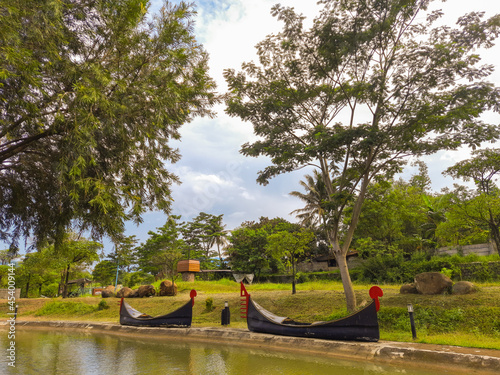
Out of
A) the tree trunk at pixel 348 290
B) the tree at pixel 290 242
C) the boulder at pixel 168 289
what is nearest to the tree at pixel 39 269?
the boulder at pixel 168 289

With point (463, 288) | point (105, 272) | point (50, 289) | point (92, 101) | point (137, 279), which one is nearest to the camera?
point (92, 101)

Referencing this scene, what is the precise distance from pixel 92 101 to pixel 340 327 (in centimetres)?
814

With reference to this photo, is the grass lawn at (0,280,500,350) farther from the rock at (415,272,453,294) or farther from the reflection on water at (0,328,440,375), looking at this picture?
the reflection on water at (0,328,440,375)

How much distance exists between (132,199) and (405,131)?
883cm

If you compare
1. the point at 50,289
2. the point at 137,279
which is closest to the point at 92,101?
the point at 137,279

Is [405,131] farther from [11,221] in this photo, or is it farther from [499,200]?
[11,221]

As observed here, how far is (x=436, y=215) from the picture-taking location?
24.7 m

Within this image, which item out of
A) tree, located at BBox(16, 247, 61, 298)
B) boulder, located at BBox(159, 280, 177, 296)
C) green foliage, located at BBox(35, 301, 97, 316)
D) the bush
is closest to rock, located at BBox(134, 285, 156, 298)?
boulder, located at BBox(159, 280, 177, 296)

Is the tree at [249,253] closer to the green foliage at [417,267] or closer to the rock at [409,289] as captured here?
the green foliage at [417,267]

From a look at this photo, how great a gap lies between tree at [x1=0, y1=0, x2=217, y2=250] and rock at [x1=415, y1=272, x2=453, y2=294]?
10.5 m

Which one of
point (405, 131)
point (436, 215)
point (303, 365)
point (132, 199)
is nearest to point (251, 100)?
point (405, 131)

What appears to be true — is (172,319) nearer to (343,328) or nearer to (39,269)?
(343,328)

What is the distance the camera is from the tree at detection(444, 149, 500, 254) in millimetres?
13934

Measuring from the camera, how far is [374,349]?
7586 millimetres
